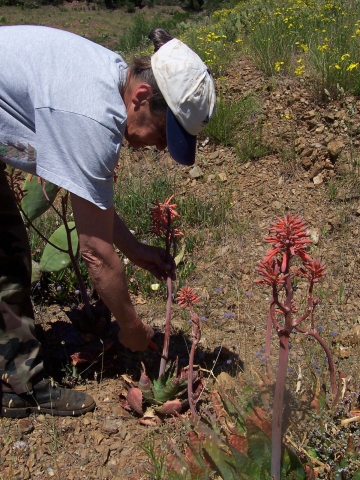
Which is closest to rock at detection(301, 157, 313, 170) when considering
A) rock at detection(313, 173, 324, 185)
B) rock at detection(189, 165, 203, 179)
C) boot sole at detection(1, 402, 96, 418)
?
rock at detection(313, 173, 324, 185)

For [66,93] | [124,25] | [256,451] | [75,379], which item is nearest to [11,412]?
[75,379]

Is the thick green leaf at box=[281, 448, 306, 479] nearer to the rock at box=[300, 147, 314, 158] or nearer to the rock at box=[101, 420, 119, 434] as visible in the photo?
the rock at box=[101, 420, 119, 434]

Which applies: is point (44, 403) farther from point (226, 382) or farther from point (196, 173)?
point (196, 173)

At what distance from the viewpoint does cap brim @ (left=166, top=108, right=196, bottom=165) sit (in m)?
1.86

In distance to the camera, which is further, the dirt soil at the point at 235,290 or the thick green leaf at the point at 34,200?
the thick green leaf at the point at 34,200

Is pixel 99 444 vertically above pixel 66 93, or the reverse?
pixel 66 93

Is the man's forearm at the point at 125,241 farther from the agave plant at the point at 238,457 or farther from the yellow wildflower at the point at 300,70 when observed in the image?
the yellow wildflower at the point at 300,70

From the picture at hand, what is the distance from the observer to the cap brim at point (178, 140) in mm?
1862

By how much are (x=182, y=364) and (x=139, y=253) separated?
72cm

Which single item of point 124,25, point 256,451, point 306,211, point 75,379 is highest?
point 256,451

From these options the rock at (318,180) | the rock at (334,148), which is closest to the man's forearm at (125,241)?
the rock at (318,180)

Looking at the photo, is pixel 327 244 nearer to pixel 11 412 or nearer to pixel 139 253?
pixel 139 253

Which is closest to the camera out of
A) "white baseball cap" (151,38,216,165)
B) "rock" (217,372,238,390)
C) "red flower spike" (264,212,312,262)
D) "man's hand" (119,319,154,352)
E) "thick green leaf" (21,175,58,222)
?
"red flower spike" (264,212,312,262)

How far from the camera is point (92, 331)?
271 centimetres
